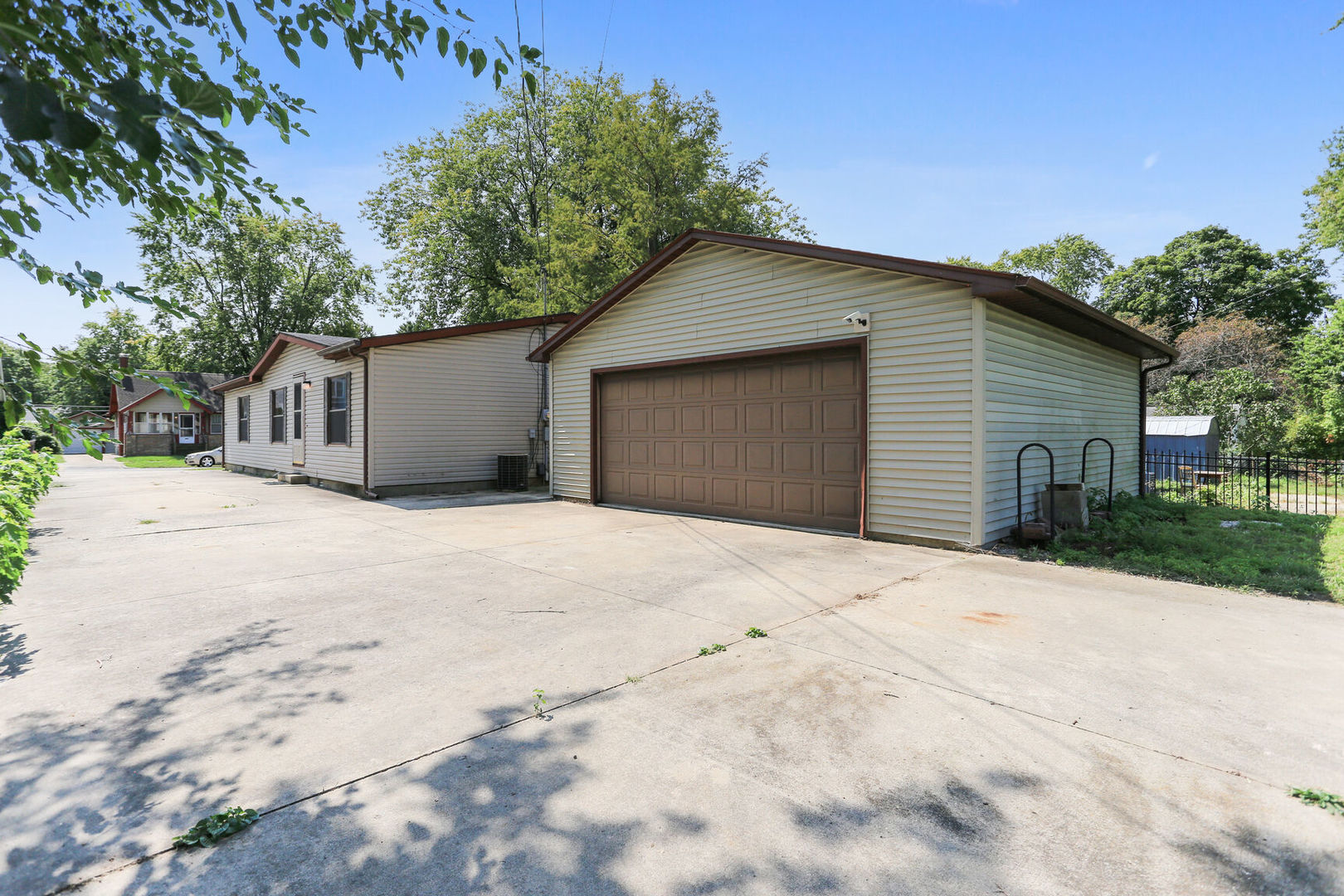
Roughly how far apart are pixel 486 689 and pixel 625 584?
7.52 feet

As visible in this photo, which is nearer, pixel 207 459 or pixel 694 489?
pixel 694 489

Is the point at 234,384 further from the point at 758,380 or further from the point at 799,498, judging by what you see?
the point at 799,498

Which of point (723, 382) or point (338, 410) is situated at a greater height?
point (723, 382)

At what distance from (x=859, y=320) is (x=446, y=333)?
30.1 feet

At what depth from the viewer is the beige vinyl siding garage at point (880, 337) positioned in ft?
22.9

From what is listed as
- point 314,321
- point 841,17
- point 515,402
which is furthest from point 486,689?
point 314,321

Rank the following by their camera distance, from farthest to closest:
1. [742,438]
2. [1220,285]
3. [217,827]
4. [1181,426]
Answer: [1220,285], [1181,426], [742,438], [217,827]

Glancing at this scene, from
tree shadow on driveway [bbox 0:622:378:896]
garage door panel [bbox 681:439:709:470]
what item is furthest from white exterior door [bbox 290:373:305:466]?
tree shadow on driveway [bbox 0:622:378:896]

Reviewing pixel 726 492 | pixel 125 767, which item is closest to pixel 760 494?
pixel 726 492

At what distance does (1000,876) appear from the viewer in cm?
184

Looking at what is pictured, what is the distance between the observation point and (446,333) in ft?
43.4

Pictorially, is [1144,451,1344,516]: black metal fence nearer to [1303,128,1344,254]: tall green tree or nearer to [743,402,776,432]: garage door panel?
[743,402,776,432]: garage door panel

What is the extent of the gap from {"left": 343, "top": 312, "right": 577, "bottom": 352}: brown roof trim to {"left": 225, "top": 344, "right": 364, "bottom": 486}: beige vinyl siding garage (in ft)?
2.51

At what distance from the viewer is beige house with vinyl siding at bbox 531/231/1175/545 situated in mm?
7000
